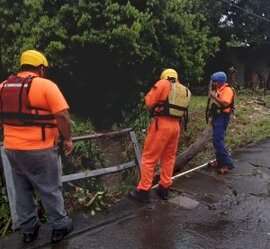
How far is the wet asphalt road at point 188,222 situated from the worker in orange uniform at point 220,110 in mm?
555

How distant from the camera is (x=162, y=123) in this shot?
6.44 m

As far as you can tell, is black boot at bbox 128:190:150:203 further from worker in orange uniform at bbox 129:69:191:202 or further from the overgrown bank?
the overgrown bank

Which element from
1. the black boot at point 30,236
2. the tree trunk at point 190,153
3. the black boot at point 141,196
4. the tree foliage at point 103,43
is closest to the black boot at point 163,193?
the black boot at point 141,196

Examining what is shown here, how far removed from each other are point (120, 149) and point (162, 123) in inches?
125

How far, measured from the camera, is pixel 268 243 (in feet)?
17.3

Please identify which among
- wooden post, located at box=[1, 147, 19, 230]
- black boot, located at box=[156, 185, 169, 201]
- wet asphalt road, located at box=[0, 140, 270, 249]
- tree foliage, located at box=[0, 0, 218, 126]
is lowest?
wet asphalt road, located at box=[0, 140, 270, 249]

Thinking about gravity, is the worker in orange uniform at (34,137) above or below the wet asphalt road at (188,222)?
above

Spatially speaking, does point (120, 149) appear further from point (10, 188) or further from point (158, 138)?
point (10, 188)

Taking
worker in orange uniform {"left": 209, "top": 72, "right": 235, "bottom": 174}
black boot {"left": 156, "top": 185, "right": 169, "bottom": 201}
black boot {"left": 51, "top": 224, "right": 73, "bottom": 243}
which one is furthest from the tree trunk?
black boot {"left": 51, "top": 224, "right": 73, "bottom": 243}

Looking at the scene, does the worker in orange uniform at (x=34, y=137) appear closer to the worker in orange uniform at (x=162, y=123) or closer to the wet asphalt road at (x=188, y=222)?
the wet asphalt road at (x=188, y=222)

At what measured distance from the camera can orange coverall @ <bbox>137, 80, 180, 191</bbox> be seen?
20.9 feet

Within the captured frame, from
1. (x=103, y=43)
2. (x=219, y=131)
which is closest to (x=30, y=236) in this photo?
(x=219, y=131)

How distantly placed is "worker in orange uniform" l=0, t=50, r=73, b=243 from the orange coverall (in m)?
1.60

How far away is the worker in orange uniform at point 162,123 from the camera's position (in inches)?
250
